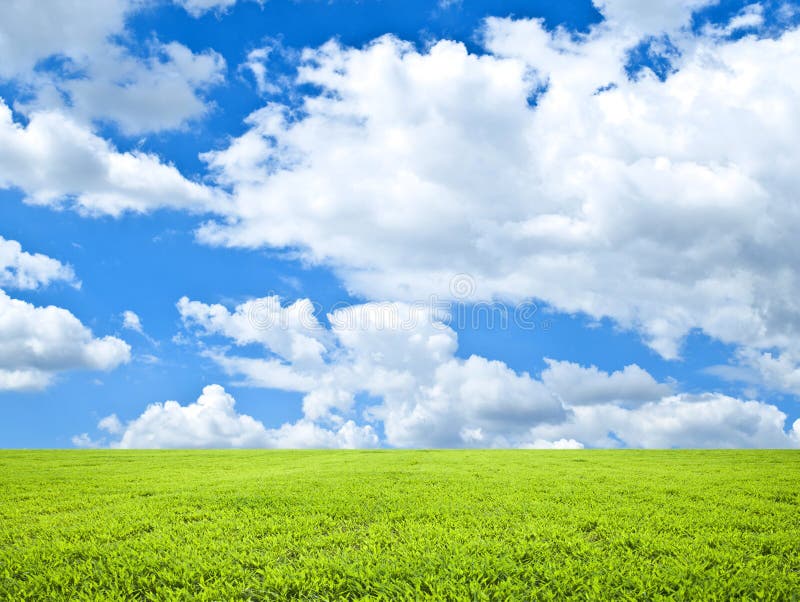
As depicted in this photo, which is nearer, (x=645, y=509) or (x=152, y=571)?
(x=152, y=571)

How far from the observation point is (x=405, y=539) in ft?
29.4

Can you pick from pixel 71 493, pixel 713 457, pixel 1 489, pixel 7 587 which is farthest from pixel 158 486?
pixel 713 457

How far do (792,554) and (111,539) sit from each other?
37.9 feet

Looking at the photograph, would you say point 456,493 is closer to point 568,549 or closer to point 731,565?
point 568,549

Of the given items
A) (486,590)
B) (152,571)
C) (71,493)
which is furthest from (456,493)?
(71,493)

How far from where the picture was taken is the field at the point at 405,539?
7.21 m

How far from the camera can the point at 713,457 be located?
2611 cm

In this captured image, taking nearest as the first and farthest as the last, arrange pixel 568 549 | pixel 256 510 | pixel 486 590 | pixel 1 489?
pixel 486 590 < pixel 568 549 < pixel 256 510 < pixel 1 489

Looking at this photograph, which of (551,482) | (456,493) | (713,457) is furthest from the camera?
(713,457)

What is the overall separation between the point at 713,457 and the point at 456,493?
1950 centimetres

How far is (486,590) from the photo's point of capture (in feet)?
22.8

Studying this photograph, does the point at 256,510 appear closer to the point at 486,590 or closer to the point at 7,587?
the point at 7,587

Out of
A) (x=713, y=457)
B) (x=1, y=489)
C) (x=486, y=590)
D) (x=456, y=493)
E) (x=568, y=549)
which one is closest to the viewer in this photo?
(x=486, y=590)

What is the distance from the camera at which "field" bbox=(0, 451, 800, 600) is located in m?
7.21
